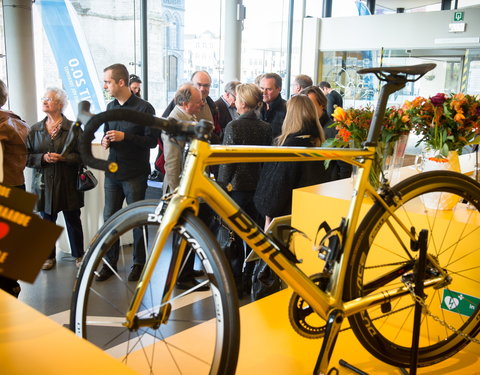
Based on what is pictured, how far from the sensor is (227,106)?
214 inches

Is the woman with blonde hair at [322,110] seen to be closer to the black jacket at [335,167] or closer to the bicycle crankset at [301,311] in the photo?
the black jacket at [335,167]

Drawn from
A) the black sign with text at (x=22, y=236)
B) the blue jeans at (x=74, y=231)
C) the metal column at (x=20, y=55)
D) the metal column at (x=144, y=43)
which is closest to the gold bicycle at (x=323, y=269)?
the black sign with text at (x=22, y=236)

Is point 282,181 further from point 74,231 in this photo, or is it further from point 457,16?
point 457,16

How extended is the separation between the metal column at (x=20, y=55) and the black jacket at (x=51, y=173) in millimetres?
802

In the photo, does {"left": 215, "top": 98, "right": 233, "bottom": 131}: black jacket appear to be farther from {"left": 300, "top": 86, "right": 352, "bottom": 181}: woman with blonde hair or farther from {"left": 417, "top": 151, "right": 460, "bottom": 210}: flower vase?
{"left": 417, "top": 151, "right": 460, "bottom": 210}: flower vase

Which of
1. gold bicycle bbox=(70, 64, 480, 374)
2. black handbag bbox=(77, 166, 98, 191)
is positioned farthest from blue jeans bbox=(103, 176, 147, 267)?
gold bicycle bbox=(70, 64, 480, 374)

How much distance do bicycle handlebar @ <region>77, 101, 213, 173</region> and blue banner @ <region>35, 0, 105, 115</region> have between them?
16.9 feet

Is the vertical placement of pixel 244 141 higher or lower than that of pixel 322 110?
lower

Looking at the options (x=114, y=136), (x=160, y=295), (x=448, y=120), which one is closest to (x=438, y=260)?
(x=448, y=120)

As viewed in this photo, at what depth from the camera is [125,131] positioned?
3.94 metres

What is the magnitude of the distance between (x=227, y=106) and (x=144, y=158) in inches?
63.8

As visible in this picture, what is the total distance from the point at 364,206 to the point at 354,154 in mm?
619

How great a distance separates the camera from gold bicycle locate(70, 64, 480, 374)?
1.18 m

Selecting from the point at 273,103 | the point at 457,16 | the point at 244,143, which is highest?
the point at 457,16
